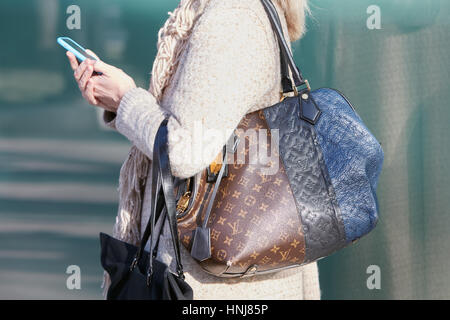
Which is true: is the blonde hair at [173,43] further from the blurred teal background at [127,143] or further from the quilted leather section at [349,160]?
the blurred teal background at [127,143]

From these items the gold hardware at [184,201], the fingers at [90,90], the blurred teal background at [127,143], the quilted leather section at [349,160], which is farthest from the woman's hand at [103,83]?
the blurred teal background at [127,143]

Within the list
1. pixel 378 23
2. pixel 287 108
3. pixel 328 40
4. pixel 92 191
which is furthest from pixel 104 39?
pixel 287 108

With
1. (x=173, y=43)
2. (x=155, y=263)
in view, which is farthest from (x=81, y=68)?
(x=155, y=263)

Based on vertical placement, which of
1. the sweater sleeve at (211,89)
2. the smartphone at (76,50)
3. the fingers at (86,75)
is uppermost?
the smartphone at (76,50)

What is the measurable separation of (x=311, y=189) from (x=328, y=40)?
1354 millimetres

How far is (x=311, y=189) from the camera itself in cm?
120

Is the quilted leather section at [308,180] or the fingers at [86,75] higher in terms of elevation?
the fingers at [86,75]

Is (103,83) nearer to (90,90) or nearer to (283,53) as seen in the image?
(90,90)

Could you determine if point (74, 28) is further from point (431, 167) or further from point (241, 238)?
point (241, 238)

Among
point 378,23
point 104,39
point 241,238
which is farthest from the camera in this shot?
point 104,39

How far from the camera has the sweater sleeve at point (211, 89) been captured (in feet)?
3.72

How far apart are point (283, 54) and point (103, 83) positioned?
0.38m

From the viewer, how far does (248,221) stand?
1165 millimetres

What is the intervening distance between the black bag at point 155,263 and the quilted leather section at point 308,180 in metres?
0.23
